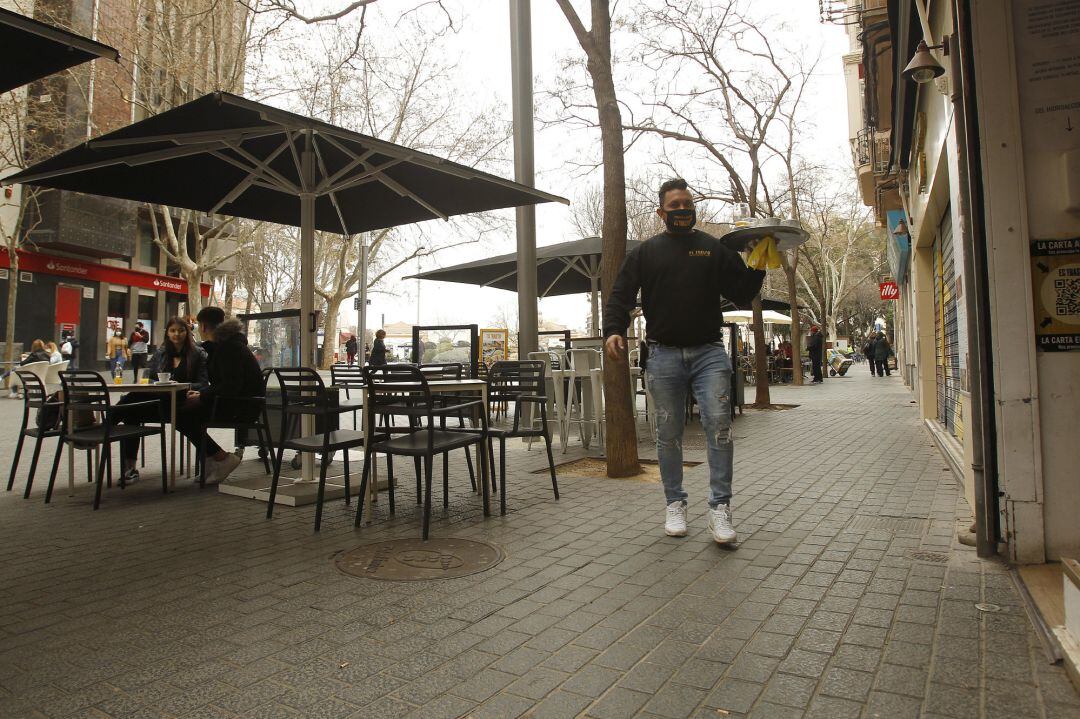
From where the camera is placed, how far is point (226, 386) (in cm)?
591

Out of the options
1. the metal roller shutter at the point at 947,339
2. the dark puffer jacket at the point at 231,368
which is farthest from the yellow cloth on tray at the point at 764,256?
the dark puffer jacket at the point at 231,368

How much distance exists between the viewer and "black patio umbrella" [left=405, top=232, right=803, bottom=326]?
11445 millimetres

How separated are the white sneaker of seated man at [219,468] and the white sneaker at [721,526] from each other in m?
4.49

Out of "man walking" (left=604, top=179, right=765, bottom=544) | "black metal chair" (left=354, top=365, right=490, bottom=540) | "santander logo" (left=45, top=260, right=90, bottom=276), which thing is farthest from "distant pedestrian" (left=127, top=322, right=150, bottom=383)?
"man walking" (left=604, top=179, right=765, bottom=544)

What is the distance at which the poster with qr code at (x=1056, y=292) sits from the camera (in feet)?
11.3

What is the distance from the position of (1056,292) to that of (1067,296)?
5 cm

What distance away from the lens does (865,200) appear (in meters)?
21.7

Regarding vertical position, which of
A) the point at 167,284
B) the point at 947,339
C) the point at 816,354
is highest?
the point at 167,284

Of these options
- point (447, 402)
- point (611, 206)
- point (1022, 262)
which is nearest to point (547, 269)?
point (611, 206)

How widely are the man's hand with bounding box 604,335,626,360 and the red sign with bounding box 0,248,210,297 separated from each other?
26.6 meters

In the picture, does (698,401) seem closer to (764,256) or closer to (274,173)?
(764,256)

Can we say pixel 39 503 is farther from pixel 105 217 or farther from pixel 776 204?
pixel 105 217

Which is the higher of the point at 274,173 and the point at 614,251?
the point at 274,173

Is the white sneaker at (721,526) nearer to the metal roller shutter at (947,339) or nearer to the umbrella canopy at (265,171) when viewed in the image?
the umbrella canopy at (265,171)
